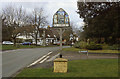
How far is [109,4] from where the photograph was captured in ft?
44.7

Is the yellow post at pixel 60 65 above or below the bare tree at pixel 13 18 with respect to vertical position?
below

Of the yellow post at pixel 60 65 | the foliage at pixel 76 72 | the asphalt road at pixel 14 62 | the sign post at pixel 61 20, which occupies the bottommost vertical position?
the asphalt road at pixel 14 62

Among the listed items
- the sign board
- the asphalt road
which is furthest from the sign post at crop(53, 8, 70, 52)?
the asphalt road

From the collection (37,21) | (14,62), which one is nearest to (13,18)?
(37,21)

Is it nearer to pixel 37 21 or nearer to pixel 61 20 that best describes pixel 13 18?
pixel 37 21

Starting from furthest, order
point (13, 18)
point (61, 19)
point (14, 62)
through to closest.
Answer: point (13, 18) → point (14, 62) → point (61, 19)

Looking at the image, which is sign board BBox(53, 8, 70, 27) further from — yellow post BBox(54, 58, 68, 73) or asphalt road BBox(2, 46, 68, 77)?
asphalt road BBox(2, 46, 68, 77)

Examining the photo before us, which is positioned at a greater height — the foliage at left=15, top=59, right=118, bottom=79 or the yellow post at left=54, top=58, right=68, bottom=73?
the yellow post at left=54, top=58, right=68, bottom=73

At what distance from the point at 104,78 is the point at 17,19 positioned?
36.5 meters

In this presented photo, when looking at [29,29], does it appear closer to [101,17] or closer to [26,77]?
[101,17]

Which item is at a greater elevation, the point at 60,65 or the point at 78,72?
the point at 60,65

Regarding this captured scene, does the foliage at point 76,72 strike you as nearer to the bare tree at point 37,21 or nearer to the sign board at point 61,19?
the sign board at point 61,19

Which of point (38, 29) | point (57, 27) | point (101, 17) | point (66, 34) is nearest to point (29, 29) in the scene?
point (38, 29)

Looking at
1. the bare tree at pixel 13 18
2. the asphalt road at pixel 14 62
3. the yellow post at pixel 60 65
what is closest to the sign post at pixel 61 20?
the yellow post at pixel 60 65
